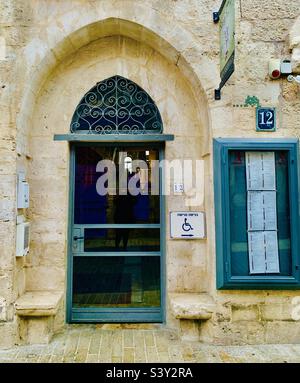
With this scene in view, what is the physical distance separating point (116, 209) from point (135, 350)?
178 centimetres

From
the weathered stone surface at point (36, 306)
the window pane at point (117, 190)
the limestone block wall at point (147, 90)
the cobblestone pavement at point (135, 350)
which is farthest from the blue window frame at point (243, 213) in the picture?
the weathered stone surface at point (36, 306)

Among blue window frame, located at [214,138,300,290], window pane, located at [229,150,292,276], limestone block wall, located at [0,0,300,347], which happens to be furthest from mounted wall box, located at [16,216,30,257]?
window pane, located at [229,150,292,276]

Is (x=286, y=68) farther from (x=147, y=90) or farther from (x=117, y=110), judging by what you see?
(x=117, y=110)

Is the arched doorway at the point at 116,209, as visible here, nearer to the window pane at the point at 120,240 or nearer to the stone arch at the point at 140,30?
the window pane at the point at 120,240

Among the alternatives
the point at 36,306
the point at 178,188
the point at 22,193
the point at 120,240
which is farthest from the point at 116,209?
the point at 36,306

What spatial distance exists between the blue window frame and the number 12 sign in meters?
0.16

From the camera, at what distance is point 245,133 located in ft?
12.3

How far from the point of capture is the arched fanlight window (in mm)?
4168

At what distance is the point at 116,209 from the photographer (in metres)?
4.25


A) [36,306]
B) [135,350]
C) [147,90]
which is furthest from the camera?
[147,90]

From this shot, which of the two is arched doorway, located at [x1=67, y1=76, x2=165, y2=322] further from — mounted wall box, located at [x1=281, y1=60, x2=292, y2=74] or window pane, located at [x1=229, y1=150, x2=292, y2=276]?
mounted wall box, located at [x1=281, y1=60, x2=292, y2=74]

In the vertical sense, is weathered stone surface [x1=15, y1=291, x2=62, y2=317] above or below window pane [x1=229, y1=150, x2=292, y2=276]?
below
